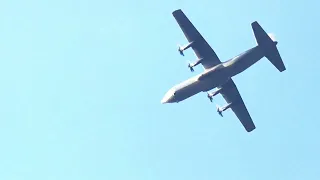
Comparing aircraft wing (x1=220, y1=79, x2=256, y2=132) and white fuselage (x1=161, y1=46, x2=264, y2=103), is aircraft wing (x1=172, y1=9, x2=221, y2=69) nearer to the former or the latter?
white fuselage (x1=161, y1=46, x2=264, y2=103)

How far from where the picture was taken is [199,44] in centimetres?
8138

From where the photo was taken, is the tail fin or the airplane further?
the airplane

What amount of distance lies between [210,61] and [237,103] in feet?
26.7

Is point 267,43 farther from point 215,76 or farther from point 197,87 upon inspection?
point 197,87

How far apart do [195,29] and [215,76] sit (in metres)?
5.77

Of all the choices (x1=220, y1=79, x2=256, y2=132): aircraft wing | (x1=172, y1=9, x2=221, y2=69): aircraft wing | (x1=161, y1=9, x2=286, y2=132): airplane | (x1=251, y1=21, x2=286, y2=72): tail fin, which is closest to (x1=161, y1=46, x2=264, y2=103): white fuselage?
(x1=161, y1=9, x2=286, y2=132): airplane

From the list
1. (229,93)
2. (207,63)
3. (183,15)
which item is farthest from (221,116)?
(183,15)

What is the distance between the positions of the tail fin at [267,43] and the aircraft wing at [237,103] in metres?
7.99

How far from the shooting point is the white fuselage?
77500mm

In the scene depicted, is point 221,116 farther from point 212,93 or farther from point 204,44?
point 204,44

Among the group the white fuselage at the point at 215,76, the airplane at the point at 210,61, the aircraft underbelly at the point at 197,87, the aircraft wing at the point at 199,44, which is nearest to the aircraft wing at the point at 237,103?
the airplane at the point at 210,61

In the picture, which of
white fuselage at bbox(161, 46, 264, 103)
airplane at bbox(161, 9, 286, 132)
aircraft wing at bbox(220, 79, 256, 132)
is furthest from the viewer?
aircraft wing at bbox(220, 79, 256, 132)

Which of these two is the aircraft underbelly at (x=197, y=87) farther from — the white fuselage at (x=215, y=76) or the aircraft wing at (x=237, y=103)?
the aircraft wing at (x=237, y=103)

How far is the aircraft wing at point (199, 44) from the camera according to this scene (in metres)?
80.2
